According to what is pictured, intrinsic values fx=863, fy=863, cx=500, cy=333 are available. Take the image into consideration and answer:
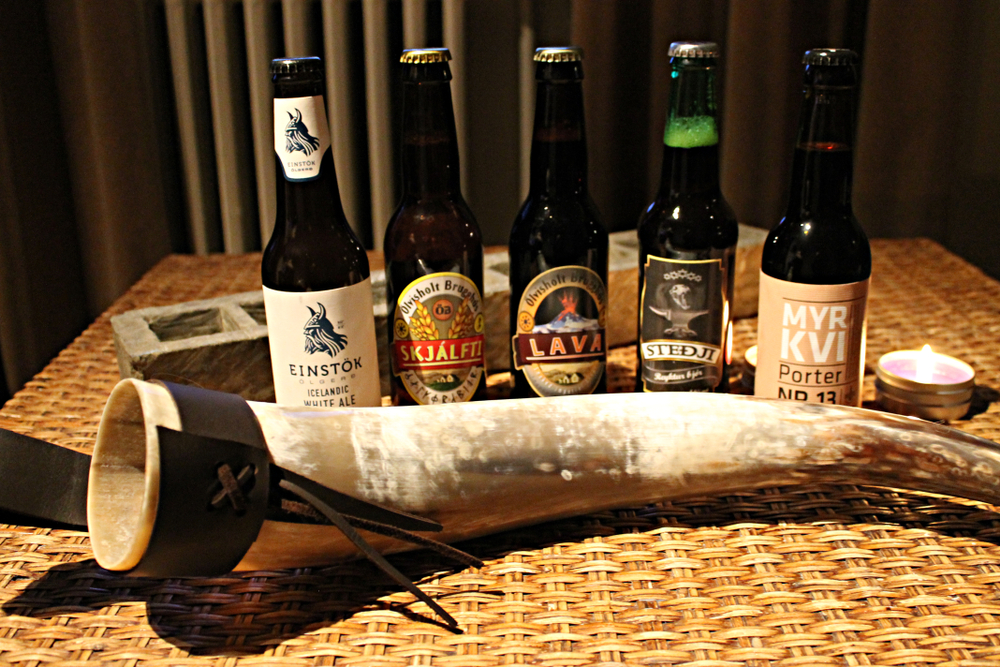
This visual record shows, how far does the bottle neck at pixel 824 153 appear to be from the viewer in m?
0.79

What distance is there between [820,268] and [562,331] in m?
0.25

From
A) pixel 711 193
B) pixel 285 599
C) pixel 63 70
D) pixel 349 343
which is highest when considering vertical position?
pixel 63 70

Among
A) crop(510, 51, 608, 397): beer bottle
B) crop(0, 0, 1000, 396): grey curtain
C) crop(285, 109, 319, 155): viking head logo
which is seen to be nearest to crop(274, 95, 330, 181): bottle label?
crop(285, 109, 319, 155): viking head logo

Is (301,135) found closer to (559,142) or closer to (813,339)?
(559,142)

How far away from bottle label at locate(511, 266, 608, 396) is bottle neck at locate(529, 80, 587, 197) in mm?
89

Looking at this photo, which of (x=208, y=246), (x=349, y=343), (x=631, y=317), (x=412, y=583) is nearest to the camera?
(x=412, y=583)

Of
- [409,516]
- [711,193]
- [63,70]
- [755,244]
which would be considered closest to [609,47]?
[755,244]

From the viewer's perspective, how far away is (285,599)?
648mm

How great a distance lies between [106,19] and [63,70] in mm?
122

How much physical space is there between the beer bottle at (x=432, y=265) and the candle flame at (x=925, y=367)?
471 millimetres

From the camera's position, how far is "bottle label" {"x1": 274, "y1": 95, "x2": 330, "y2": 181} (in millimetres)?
758

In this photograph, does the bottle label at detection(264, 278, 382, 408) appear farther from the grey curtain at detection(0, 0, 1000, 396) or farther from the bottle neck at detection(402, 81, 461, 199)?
the grey curtain at detection(0, 0, 1000, 396)

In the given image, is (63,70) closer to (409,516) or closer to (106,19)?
(106,19)

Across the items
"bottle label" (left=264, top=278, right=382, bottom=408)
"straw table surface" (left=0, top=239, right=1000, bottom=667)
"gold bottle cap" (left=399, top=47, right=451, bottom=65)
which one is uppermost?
"gold bottle cap" (left=399, top=47, right=451, bottom=65)
